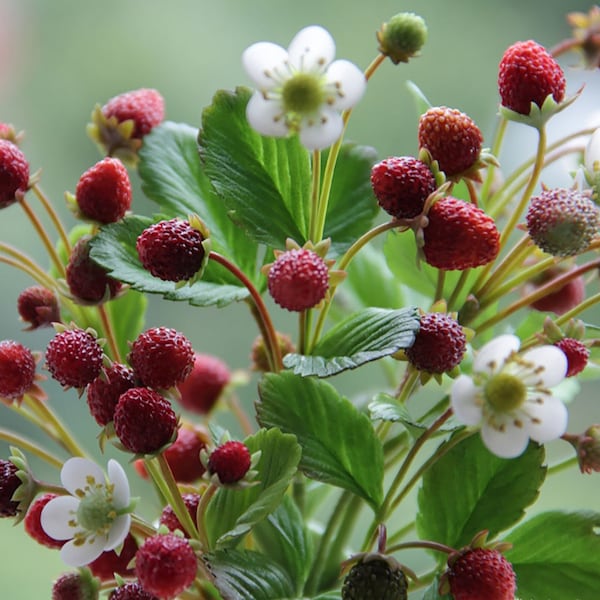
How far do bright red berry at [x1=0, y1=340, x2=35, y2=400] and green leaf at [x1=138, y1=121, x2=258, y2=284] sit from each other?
0.45 feet

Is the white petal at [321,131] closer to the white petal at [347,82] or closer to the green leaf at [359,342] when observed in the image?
the white petal at [347,82]

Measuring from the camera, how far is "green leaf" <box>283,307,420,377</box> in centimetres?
52

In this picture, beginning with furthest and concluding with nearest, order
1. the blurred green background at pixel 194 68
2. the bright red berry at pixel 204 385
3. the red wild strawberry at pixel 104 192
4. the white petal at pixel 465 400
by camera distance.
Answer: the blurred green background at pixel 194 68, the bright red berry at pixel 204 385, the red wild strawberry at pixel 104 192, the white petal at pixel 465 400

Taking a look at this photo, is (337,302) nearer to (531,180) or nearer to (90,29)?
(531,180)

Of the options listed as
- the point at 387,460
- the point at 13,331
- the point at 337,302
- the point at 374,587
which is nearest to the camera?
the point at 374,587

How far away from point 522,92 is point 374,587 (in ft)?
1.02

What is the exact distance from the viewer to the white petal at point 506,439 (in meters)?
0.50

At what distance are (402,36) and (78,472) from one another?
345mm

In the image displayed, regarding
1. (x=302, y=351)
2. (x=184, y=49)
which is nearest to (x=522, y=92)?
(x=302, y=351)

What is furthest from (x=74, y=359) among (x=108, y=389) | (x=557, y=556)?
(x=557, y=556)

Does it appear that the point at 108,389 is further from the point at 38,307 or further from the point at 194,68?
the point at 194,68

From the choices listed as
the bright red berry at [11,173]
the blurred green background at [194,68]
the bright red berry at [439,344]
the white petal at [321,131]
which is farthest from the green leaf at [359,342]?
the blurred green background at [194,68]

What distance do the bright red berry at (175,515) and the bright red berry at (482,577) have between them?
17 cm

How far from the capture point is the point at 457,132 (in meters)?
0.56
